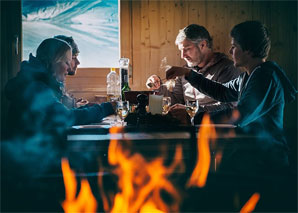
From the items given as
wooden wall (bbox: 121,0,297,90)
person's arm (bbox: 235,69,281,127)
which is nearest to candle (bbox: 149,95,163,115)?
person's arm (bbox: 235,69,281,127)

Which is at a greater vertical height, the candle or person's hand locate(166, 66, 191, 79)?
person's hand locate(166, 66, 191, 79)

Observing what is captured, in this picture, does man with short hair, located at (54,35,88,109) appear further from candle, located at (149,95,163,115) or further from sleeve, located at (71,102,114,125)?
candle, located at (149,95,163,115)

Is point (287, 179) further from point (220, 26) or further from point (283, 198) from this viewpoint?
point (220, 26)

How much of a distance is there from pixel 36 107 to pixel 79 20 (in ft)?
8.25

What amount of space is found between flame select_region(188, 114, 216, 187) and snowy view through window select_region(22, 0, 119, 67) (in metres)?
2.50

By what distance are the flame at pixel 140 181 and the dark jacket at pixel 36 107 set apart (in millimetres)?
296

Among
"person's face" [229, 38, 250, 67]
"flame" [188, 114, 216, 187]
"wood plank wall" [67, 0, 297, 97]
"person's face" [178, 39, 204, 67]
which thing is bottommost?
"flame" [188, 114, 216, 187]

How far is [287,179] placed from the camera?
164cm

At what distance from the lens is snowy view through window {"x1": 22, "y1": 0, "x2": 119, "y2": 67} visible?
155 inches

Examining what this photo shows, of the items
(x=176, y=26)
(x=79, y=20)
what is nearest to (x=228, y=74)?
(x=176, y=26)

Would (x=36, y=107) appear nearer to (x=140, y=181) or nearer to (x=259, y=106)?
(x=140, y=181)

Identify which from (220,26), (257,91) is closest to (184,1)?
(220,26)

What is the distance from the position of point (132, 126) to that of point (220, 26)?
8.30 ft

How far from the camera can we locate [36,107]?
1714 millimetres
